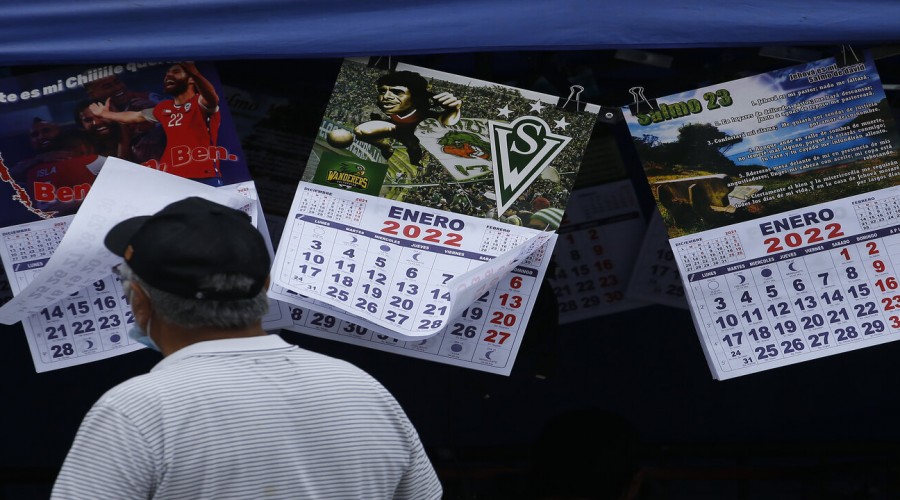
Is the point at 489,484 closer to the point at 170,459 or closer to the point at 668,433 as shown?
the point at 668,433

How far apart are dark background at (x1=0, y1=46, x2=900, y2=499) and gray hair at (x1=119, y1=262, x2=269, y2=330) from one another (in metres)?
1.62

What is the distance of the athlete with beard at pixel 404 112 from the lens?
2.16m

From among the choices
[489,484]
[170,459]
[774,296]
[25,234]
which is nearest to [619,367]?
[489,484]

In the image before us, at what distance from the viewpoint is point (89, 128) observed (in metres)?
2.11

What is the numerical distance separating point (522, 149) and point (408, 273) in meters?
0.36

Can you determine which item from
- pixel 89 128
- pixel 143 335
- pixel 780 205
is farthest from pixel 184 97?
pixel 780 205

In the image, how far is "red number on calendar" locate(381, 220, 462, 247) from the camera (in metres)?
2.12

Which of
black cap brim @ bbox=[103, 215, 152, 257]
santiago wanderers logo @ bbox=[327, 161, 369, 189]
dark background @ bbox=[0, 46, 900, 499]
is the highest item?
santiago wanderers logo @ bbox=[327, 161, 369, 189]

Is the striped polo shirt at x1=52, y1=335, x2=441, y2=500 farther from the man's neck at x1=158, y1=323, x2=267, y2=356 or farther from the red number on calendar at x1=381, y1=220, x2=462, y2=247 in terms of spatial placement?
the red number on calendar at x1=381, y1=220, x2=462, y2=247

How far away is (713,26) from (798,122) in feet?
1.06

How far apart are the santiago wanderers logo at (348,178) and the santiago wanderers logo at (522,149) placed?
0.28m

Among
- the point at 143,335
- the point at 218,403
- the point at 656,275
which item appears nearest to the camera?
the point at 218,403

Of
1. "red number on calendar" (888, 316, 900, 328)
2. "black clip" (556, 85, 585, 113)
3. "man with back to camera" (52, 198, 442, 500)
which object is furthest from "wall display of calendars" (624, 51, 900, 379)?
"man with back to camera" (52, 198, 442, 500)

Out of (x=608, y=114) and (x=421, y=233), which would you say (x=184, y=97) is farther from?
(x=608, y=114)
